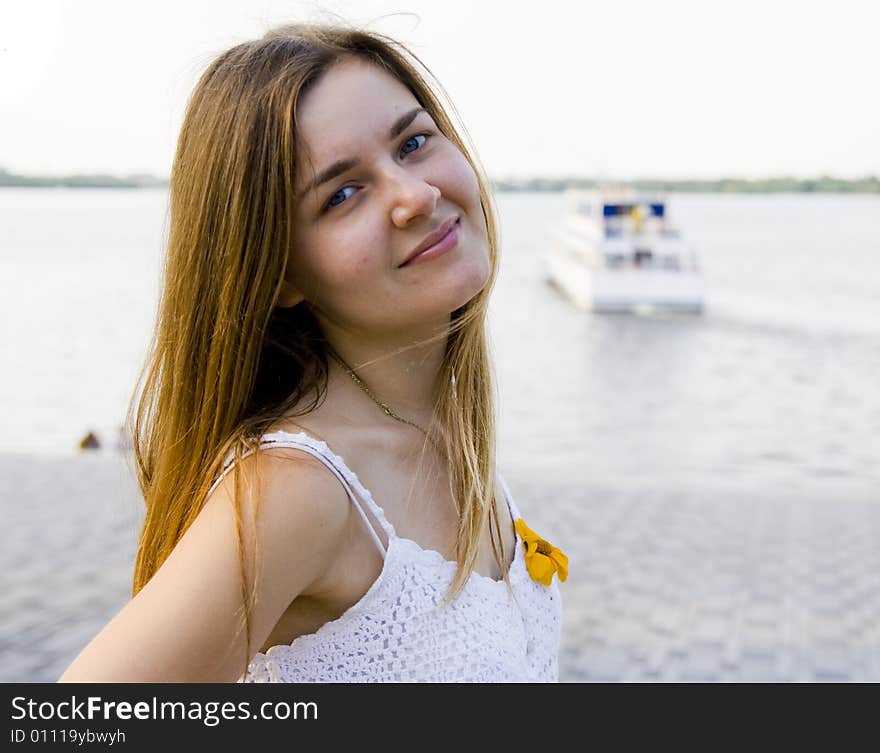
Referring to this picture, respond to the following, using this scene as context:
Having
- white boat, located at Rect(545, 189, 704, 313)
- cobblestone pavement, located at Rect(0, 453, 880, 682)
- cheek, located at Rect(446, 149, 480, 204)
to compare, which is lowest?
white boat, located at Rect(545, 189, 704, 313)

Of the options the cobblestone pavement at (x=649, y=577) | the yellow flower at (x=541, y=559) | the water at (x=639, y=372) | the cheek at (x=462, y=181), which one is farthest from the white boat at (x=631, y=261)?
the cheek at (x=462, y=181)

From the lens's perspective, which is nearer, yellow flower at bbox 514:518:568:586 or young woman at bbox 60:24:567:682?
young woman at bbox 60:24:567:682

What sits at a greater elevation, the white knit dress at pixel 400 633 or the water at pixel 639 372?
the white knit dress at pixel 400 633

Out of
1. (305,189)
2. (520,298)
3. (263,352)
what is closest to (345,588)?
(263,352)

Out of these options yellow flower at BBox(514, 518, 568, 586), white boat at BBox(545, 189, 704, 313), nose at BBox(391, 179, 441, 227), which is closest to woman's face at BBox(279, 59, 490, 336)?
nose at BBox(391, 179, 441, 227)

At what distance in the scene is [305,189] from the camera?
4.44ft

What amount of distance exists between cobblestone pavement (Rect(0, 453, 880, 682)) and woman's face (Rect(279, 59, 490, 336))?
321 cm

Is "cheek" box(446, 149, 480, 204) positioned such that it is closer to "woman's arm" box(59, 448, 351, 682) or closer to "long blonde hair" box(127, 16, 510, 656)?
"long blonde hair" box(127, 16, 510, 656)

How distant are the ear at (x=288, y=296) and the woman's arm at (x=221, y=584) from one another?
34 cm

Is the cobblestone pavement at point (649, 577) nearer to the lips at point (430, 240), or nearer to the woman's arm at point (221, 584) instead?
the lips at point (430, 240)

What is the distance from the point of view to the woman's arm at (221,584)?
1.06m

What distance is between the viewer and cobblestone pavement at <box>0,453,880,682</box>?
544cm

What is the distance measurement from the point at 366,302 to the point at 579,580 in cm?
569
